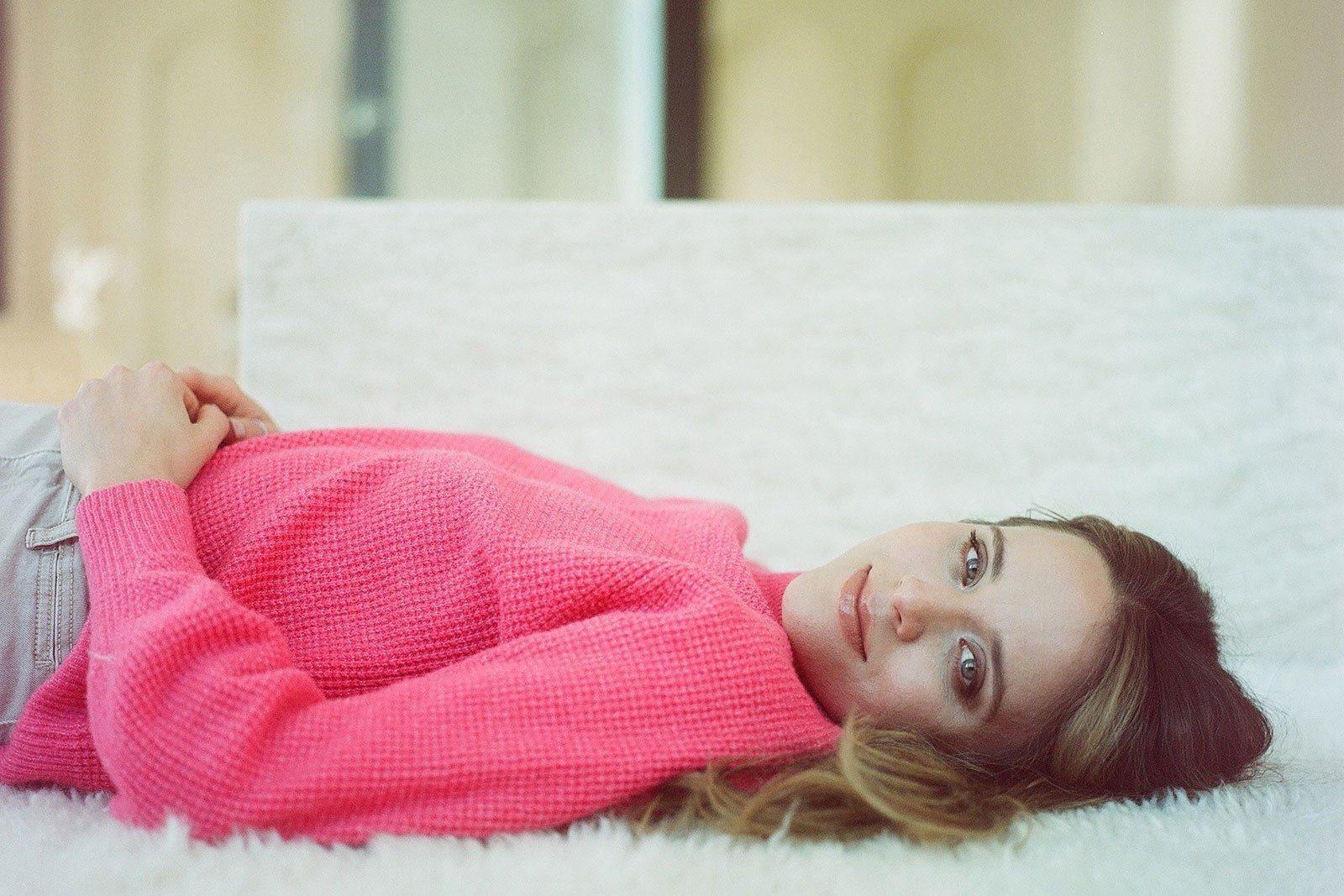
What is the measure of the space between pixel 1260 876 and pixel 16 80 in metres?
3.28

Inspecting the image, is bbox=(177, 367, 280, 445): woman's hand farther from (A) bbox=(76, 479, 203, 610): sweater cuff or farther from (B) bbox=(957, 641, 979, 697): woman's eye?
(B) bbox=(957, 641, 979, 697): woman's eye

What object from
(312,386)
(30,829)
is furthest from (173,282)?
(30,829)

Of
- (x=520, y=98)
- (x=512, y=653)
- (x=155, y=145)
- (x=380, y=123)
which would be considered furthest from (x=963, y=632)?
(x=155, y=145)

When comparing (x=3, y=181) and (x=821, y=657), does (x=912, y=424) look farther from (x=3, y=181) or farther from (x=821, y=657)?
(x=3, y=181)

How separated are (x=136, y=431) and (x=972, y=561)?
730 millimetres

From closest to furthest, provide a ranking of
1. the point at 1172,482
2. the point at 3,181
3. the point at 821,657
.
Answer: the point at 821,657, the point at 1172,482, the point at 3,181

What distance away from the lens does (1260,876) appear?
0.67 m

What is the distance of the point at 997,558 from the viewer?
0.88 meters

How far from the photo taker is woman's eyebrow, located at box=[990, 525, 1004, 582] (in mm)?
872

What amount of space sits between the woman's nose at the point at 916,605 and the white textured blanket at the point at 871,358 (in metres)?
0.52

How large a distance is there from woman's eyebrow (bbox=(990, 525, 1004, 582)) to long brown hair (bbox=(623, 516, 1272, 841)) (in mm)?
93

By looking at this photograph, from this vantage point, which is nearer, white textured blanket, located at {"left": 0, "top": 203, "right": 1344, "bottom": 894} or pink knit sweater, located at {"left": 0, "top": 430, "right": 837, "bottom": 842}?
pink knit sweater, located at {"left": 0, "top": 430, "right": 837, "bottom": 842}

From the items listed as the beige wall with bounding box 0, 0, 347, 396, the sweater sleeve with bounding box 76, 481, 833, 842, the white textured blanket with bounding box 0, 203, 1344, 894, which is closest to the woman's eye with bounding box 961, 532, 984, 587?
the sweater sleeve with bounding box 76, 481, 833, 842

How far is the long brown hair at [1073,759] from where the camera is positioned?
2.35ft
